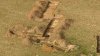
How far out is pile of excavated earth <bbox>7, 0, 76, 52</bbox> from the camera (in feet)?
45.2

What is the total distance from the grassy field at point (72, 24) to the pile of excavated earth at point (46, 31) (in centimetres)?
32

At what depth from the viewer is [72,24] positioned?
15844 mm

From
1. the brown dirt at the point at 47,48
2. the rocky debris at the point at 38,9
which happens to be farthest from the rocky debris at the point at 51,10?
the brown dirt at the point at 47,48

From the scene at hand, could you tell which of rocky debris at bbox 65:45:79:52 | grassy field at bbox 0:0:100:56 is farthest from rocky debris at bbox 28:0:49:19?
rocky debris at bbox 65:45:79:52

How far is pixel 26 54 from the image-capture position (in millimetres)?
13438

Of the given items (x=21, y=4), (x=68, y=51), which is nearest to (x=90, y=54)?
(x=68, y=51)

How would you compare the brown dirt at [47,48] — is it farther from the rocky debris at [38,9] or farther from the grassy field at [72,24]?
the rocky debris at [38,9]

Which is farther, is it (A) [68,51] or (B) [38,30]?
(B) [38,30]

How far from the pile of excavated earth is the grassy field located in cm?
32

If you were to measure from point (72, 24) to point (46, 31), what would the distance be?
1397 mm

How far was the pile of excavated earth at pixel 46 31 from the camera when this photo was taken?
1378cm

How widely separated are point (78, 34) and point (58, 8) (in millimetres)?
3316

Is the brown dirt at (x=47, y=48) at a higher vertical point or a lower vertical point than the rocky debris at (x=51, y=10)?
lower

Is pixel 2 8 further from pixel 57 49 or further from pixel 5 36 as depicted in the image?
pixel 57 49
